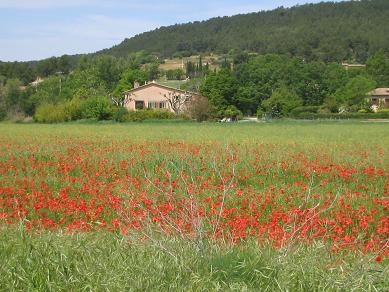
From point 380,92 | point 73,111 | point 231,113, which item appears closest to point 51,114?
point 73,111

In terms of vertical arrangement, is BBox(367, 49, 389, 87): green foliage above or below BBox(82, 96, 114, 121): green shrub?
above

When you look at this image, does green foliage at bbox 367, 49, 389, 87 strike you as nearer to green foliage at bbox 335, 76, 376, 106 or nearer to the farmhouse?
green foliage at bbox 335, 76, 376, 106

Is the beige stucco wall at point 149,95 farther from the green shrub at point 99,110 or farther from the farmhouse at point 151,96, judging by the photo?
the green shrub at point 99,110

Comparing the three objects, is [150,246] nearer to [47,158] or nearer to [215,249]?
[215,249]

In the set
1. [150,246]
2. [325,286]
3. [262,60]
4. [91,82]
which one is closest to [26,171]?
[150,246]

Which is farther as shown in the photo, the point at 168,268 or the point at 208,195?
the point at 208,195

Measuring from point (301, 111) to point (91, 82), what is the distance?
39827 mm

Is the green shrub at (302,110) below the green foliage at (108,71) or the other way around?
below

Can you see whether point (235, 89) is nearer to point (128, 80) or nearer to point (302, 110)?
point (302, 110)

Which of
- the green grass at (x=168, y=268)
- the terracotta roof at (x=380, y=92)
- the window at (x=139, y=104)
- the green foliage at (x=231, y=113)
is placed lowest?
the green foliage at (x=231, y=113)

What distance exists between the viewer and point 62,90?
104 m

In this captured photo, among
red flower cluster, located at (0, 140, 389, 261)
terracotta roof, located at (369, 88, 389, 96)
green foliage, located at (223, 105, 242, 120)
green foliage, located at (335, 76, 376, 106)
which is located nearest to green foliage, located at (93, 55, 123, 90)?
green foliage, located at (223, 105, 242, 120)

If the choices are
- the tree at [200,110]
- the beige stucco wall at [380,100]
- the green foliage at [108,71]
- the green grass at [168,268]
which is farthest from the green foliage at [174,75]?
the green grass at [168,268]

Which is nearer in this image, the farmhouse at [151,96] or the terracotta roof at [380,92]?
the farmhouse at [151,96]
